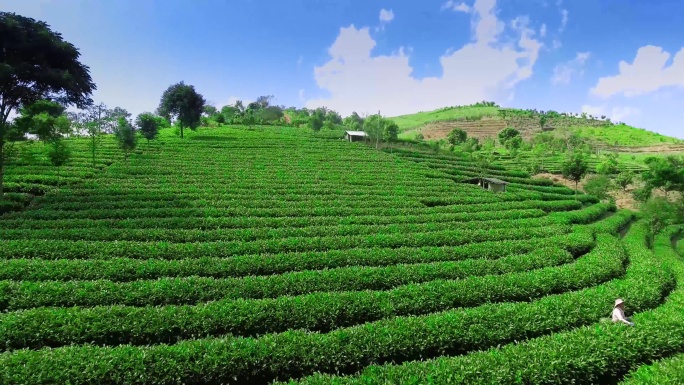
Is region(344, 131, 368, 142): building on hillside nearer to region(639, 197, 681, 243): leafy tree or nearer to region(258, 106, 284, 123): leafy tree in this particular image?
region(258, 106, 284, 123): leafy tree

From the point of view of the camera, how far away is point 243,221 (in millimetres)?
22188

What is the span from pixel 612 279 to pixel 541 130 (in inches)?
5016

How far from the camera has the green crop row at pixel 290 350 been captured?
801 centimetres

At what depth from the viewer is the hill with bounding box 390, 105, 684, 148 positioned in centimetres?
10343

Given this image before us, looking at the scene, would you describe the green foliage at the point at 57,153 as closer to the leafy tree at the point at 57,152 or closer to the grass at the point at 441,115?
the leafy tree at the point at 57,152

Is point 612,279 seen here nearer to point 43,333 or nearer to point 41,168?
point 43,333

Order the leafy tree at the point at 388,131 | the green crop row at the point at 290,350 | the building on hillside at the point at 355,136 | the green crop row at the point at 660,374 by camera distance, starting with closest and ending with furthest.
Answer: the green crop row at the point at 290,350, the green crop row at the point at 660,374, the leafy tree at the point at 388,131, the building on hillside at the point at 355,136

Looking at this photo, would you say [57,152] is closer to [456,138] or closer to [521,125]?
[456,138]

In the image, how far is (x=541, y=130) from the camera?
5010 inches

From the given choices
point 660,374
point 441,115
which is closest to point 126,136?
point 660,374

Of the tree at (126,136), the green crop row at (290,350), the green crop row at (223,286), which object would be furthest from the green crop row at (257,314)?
the tree at (126,136)

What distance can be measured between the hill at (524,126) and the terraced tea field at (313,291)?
81.5 metres

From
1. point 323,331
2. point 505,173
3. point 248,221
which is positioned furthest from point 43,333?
point 505,173

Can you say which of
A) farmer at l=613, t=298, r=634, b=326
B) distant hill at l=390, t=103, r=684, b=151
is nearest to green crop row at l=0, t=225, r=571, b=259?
farmer at l=613, t=298, r=634, b=326
